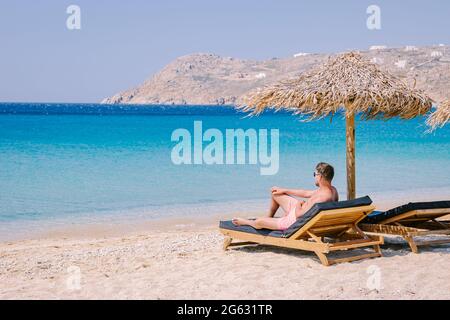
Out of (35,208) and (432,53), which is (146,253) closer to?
(35,208)

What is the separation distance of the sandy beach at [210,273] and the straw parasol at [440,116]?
6.25ft

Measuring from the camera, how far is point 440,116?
26.3ft

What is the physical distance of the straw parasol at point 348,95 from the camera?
21.7 feet

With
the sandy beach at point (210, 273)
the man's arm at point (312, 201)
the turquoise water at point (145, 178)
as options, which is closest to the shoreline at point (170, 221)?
the turquoise water at point (145, 178)

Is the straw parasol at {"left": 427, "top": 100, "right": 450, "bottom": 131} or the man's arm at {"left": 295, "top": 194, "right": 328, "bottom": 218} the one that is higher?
the straw parasol at {"left": 427, "top": 100, "right": 450, "bottom": 131}

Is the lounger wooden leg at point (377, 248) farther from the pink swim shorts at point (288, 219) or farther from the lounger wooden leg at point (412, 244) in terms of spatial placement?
the pink swim shorts at point (288, 219)

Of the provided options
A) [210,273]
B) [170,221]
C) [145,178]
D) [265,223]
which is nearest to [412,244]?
[265,223]

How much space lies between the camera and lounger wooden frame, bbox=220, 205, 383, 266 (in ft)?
18.5

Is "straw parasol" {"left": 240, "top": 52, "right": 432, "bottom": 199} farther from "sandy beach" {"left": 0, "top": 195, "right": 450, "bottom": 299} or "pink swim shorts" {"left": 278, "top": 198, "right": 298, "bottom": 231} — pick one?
"sandy beach" {"left": 0, "top": 195, "right": 450, "bottom": 299}

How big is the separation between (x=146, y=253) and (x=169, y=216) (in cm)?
388

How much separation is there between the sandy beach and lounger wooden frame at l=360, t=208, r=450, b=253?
6.0 inches

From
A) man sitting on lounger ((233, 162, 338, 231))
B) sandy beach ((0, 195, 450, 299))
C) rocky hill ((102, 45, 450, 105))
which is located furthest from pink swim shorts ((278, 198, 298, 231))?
rocky hill ((102, 45, 450, 105))

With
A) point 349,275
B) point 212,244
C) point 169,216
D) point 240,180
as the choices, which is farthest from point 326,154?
point 349,275

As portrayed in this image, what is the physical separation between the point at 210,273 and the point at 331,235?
144cm
